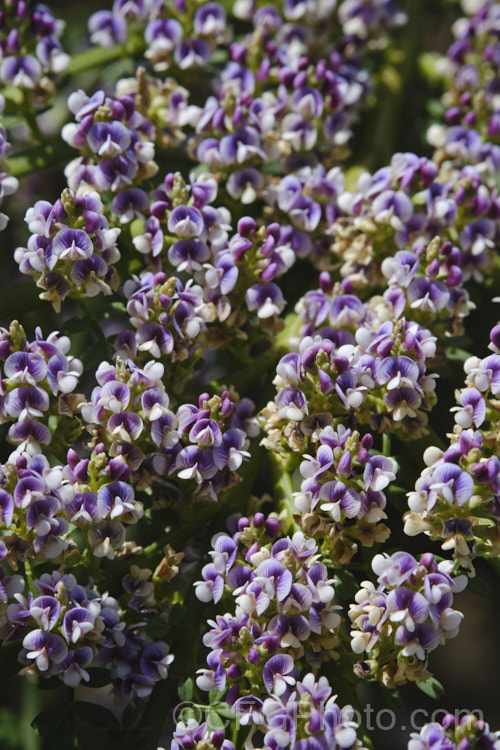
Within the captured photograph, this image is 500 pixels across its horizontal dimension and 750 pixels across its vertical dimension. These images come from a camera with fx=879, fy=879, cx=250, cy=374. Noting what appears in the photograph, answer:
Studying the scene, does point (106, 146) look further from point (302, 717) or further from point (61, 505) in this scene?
point (302, 717)

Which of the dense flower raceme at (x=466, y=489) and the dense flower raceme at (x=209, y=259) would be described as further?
the dense flower raceme at (x=209, y=259)

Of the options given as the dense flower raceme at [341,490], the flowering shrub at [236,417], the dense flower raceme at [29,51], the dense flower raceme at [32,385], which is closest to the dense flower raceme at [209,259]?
the flowering shrub at [236,417]

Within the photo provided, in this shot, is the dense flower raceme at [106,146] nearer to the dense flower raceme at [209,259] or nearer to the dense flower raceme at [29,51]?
the dense flower raceme at [209,259]

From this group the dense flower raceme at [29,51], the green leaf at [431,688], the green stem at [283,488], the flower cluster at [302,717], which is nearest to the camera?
the flower cluster at [302,717]

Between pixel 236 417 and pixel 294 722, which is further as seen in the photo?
pixel 236 417

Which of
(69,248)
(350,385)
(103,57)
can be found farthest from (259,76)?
(350,385)

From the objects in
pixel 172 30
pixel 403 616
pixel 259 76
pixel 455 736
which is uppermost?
pixel 172 30

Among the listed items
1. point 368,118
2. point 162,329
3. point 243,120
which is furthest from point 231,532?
point 368,118

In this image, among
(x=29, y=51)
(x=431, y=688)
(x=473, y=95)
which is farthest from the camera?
(x=473, y=95)
